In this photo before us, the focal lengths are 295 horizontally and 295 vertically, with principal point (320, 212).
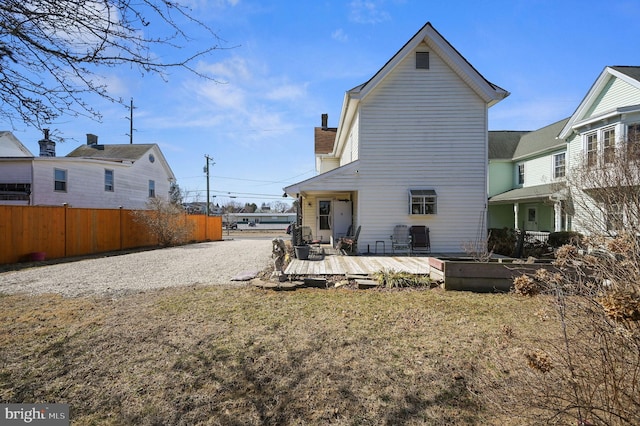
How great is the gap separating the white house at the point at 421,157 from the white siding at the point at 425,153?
35mm

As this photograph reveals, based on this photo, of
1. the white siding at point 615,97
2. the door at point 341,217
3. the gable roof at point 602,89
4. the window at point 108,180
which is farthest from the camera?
the window at point 108,180

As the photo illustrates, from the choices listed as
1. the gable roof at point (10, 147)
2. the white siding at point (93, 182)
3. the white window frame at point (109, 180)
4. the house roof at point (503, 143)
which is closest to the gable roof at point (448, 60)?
the house roof at point (503, 143)

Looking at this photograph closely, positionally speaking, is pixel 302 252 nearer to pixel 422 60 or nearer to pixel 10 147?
pixel 422 60

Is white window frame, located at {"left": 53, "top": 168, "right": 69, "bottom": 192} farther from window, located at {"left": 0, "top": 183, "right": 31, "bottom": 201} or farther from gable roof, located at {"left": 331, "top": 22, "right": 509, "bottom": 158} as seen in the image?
gable roof, located at {"left": 331, "top": 22, "right": 509, "bottom": 158}

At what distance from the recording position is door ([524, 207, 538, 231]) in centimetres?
1864

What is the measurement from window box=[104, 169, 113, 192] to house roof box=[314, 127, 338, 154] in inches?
547

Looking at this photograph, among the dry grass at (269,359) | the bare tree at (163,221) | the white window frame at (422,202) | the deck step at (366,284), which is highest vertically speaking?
the white window frame at (422,202)

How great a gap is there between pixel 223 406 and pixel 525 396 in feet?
8.80

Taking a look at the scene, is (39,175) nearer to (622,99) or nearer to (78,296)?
(78,296)

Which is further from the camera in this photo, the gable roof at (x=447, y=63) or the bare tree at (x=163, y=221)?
the bare tree at (x=163, y=221)

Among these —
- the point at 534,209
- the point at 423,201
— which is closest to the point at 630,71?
the point at 534,209

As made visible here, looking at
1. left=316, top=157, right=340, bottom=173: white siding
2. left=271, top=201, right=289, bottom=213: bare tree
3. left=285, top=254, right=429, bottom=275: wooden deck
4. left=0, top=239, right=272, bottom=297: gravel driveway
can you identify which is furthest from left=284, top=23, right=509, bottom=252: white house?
left=271, top=201, right=289, bottom=213: bare tree

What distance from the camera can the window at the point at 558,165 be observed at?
54.7ft

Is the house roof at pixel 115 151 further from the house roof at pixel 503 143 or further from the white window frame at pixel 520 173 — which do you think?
the white window frame at pixel 520 173
